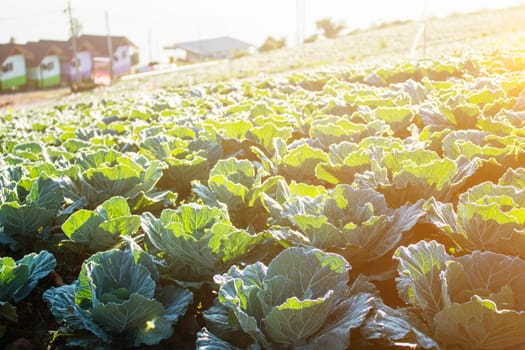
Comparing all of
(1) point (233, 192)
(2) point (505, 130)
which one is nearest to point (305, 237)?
(1) point (233, 192)

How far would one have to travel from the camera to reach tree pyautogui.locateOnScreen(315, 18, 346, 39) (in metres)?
79.9

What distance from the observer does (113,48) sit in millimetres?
60812

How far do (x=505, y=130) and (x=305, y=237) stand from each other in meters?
1.94

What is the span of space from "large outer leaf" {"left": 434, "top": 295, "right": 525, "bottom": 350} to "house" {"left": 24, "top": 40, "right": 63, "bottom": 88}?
57.5 m

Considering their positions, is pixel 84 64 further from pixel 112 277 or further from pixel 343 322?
pixel 343 322

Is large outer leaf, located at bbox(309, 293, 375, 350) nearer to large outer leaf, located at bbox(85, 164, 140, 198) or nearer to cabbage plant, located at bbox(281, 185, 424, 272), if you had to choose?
cabbage plant, located at bbox(281, 185, 424, 272)

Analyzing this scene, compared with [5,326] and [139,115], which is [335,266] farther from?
[139,115]

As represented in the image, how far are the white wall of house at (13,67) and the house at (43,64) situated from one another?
103 cm

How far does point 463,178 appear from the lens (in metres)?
2.43

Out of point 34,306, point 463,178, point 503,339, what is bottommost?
point 34,306

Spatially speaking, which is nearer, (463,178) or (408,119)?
(463,178)

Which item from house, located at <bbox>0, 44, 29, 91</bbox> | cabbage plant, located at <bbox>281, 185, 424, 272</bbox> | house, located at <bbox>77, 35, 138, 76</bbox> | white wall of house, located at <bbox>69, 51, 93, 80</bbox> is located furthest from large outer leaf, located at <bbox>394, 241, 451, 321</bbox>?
house, located at <bbox>77, 35, 138, 76</bbox>

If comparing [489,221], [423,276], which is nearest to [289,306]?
[423,276]

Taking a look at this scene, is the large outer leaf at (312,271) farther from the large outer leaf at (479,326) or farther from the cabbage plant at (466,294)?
the large outer leaf at (479,326)
